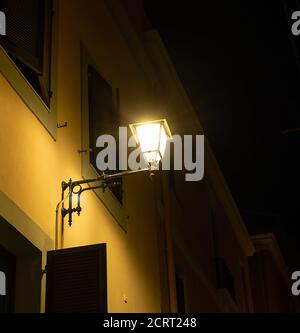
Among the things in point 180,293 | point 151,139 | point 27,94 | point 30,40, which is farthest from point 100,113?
point 180,293

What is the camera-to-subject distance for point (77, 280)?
754cm

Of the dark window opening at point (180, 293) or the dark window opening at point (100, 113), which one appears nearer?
the dark window opening at point (100, 113)

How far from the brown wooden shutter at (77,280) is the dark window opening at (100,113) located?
2.34 metres

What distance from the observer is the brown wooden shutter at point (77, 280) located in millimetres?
7426

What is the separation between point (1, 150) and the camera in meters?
7.26

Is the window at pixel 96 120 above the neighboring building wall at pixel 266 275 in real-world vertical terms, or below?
below

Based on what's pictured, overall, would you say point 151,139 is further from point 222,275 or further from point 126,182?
point 222,275

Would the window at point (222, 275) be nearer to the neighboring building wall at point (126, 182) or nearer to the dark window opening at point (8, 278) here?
the neighboring building wall at point (126, 182)

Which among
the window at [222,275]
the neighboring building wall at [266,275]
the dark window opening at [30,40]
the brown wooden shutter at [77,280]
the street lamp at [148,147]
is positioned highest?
the neighboring building wall at [266,275]

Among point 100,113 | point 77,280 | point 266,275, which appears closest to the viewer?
point 77,280

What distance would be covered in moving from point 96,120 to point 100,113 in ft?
0.83

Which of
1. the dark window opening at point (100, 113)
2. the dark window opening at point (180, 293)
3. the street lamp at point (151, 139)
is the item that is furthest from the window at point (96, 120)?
the dark window opening at point (180, 293)

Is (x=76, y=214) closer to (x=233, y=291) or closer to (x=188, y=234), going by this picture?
(x=188, y=234)
